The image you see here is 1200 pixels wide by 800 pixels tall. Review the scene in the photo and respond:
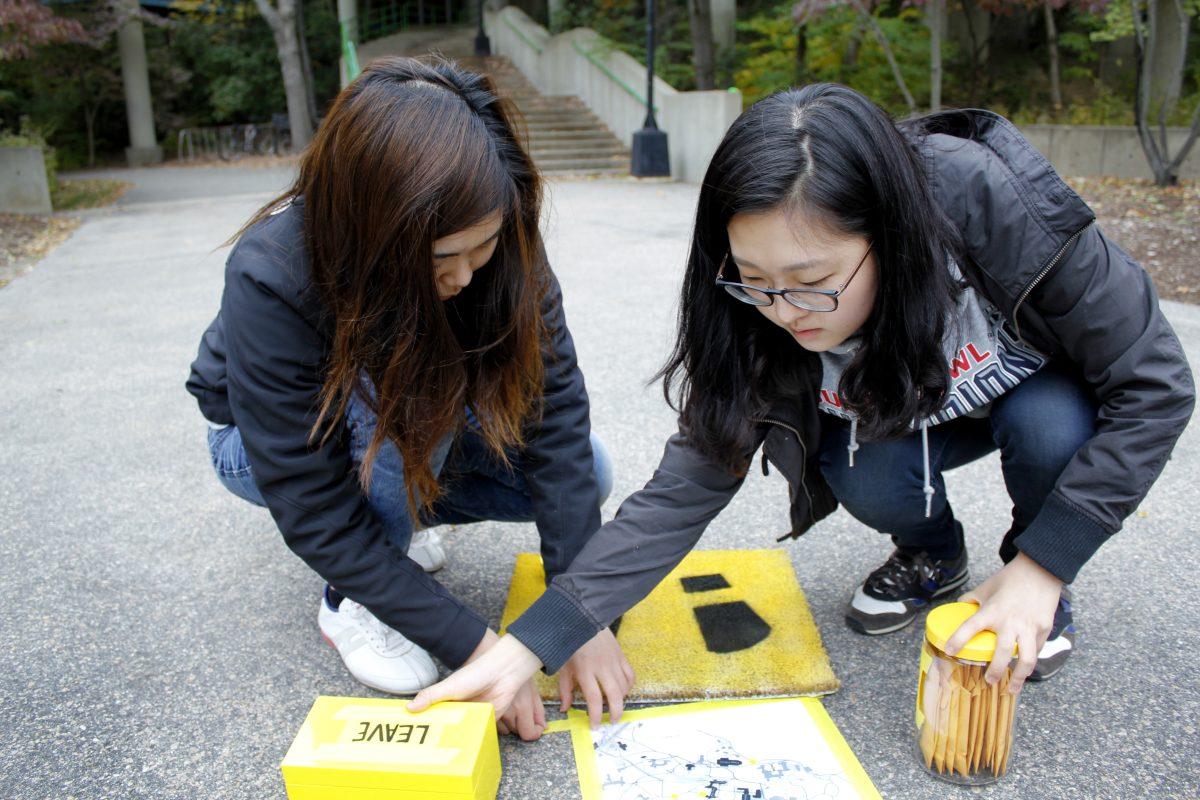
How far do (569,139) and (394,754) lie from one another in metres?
11.4

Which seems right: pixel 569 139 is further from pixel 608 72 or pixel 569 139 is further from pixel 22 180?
pixel 22 180

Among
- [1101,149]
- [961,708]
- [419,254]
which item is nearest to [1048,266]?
[961,708]

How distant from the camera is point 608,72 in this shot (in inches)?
474

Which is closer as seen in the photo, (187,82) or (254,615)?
(254,615)

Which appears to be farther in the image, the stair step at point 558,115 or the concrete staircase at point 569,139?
the stair step at point 558,115

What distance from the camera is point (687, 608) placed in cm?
194

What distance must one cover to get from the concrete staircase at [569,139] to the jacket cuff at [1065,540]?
30.4 ft

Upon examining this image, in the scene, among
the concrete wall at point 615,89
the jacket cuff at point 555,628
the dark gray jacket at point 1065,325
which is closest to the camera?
the dark gray jacket at point 1065,325

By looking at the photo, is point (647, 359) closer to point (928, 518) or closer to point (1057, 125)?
point (928, 518)

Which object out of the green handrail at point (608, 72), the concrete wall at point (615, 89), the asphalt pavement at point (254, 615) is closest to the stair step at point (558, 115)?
the concrete wall at point (615, 89)

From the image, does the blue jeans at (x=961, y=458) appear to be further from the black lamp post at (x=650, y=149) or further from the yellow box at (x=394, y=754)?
the black lamp post at (x=650, y=149)

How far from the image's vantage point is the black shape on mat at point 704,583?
2.02 metres

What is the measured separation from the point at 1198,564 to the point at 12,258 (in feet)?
24.0

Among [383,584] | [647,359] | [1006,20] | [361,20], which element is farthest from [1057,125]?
[361,20]
